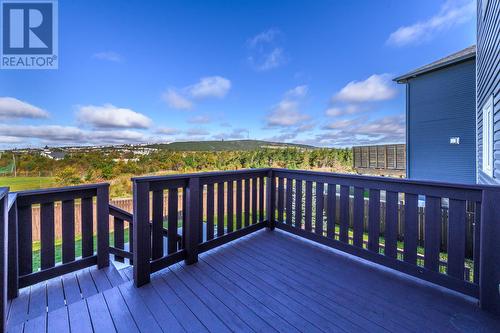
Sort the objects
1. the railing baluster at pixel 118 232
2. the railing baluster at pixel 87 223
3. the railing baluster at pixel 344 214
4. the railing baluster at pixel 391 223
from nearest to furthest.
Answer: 1. the railing baluster at pixel 391 223
2. the railing baluster at pixel 87 223
3. the railing baluster at pixel 344 214
4. the railing baluster at pixel 118 232

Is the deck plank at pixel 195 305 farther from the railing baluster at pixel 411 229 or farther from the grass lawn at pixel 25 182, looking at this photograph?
the grass lawn at pixel 25 182

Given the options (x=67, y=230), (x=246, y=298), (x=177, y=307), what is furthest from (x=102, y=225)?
(x=246, y=298)

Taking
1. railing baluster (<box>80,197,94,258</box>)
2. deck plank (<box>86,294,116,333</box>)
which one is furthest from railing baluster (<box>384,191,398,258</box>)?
railing baluster (<box>80,197,94,258</box>)

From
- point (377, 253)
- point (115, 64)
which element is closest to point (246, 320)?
point (377, 253)

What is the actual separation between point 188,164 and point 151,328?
4.75m

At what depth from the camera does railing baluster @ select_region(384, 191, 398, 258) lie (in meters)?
2.13

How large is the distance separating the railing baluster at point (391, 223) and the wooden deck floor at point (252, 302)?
0.22 metres

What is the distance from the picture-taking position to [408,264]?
6.72 feet

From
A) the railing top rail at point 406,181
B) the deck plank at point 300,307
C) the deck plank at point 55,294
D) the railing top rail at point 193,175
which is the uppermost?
the railing top rail at point 193,175

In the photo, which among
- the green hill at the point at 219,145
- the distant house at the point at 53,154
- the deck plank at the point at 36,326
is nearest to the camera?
the deck plank at the point at 36,326

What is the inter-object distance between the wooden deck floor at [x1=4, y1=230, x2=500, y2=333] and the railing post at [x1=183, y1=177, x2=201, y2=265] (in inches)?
4.9

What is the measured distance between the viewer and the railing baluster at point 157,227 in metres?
2.15

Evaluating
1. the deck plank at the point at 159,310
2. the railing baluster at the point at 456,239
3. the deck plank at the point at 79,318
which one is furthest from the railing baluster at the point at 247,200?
the railing baluster at the point at 456,239

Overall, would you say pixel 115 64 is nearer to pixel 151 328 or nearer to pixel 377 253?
pixel 151 328
